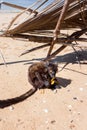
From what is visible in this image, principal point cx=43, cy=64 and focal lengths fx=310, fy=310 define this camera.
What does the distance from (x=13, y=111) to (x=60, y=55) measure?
1.75m

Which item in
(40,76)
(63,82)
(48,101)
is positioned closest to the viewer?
(48,101)

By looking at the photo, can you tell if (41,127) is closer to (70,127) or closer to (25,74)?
(70,127)

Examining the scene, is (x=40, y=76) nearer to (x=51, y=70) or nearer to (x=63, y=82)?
(x=51, y=70)

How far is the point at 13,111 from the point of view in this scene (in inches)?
123

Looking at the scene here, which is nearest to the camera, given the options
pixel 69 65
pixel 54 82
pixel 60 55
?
pixel 54 82

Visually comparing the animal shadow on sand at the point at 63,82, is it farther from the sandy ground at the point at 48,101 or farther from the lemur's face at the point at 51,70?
the lemur's face at the point at 51,70

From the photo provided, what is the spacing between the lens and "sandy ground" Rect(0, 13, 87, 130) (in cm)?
292

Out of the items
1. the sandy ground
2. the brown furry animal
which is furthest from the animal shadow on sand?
the brown furry animal

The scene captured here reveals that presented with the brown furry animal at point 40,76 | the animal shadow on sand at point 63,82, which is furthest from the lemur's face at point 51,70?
the animal shadow on sand at point 63,82

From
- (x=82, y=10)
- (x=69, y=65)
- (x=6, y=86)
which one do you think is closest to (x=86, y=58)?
(x=69, y=65)

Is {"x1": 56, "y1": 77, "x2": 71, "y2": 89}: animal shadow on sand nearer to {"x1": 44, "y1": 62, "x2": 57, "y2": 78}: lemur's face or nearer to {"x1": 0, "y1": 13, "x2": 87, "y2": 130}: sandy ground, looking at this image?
{"x1": 0, "y1": 13, "x2": 87, "y2": 130}: sandy ground

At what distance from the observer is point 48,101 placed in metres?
3.30

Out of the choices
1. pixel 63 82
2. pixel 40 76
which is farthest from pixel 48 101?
pixel 63 82

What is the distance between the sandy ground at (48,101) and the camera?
2.92 metres
